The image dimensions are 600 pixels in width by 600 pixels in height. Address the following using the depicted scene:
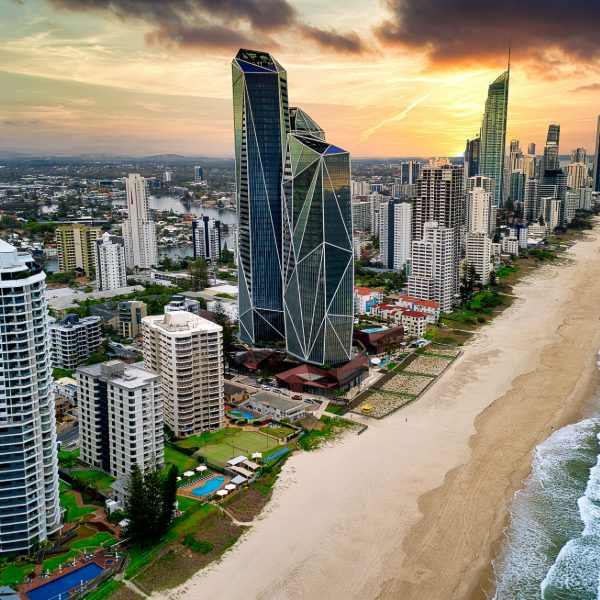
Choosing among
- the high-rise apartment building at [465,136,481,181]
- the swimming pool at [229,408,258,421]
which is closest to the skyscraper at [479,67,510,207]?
the high-rise apartment building at [465,136,481,181]

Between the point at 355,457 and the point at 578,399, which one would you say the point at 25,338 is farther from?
the point at 578,399

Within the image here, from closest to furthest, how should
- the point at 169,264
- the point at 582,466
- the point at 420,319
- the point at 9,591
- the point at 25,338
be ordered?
1. the point at 9,591
2. the point at 25,338
3. the point at 582,466
4. the point at 420,319
5. the point at 169,264

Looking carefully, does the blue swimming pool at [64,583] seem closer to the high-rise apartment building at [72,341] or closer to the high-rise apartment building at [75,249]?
the high-rise apartment building at [72,341]

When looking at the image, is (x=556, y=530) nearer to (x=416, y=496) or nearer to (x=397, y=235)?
(x=416, y=496)

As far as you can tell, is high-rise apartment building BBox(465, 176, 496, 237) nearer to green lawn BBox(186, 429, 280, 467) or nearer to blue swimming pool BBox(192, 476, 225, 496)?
green lawn BBox(186, 429, 280, 467)

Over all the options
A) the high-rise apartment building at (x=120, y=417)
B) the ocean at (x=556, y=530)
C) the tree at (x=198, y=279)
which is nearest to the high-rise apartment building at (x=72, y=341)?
the high-rise apartment building at (x=120, y=417)

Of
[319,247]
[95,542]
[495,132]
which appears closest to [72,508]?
[95,542]

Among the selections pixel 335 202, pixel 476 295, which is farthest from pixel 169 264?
pixel 335 202
